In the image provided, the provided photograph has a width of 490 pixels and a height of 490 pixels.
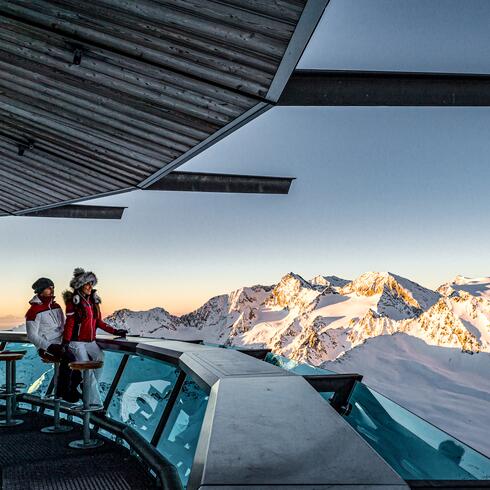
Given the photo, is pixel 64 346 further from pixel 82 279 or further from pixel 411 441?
pixel 411 441

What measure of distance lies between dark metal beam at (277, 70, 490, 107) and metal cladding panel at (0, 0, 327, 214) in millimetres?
333

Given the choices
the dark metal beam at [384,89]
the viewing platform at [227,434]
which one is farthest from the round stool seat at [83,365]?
the dark metal beam at [384,89]

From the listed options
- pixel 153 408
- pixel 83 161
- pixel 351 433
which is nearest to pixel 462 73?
pixel 351 433

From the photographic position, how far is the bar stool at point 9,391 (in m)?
4.51

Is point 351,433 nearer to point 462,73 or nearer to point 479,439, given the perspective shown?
point 462,73

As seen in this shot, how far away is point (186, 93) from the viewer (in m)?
3.79

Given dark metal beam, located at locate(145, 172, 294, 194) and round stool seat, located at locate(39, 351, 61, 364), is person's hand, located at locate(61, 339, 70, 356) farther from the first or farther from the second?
dark metal beam, located at locate(145, 172, 294, 194)

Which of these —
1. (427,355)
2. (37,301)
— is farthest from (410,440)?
(427,355)

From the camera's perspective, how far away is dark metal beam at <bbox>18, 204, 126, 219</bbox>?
330 inches

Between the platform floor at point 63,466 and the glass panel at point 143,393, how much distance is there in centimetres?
24

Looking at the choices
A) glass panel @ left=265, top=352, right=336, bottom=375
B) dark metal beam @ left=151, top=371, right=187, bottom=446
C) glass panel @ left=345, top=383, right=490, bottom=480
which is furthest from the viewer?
glass panel @ left=265, top=352, right=336, bottom=375

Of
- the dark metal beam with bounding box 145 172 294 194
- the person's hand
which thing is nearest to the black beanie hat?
the person's hand

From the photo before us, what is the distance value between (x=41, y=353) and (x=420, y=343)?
46.4m

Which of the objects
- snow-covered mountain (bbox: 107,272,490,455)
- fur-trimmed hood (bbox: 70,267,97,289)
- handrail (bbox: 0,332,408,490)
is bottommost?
snow-covered mountain (bbox: 107,272,490,455)
